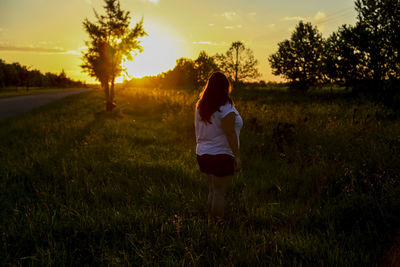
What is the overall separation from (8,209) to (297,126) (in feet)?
23.5

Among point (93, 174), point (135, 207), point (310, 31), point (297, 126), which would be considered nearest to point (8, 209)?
point (93, 174)

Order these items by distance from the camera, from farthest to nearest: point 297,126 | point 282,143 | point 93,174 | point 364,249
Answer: point 297,126 → point 282,143 → point 93,174 → point 364,249

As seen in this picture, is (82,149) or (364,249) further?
(82,149)

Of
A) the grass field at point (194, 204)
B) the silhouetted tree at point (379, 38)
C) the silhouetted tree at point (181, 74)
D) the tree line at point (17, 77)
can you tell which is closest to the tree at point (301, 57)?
the silhouetted tree at point (379, 38)

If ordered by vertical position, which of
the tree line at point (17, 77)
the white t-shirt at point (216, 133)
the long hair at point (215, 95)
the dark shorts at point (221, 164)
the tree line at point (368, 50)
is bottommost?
the dark shorts at point (221, 164)

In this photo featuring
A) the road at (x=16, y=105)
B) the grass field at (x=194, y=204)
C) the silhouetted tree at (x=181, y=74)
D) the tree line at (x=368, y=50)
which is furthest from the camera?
the silhouetted tree at (x=181, y=74)

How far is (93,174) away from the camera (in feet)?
15.6

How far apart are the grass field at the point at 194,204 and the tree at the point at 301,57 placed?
26867 mm

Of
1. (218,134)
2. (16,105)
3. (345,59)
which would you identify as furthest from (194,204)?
(16,105)

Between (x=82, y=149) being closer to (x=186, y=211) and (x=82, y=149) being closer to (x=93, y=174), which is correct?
(x=93, y=174)

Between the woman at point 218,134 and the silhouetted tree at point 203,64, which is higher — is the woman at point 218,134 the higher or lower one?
the lower one

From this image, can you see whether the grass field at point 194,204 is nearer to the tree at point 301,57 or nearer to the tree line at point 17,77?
the tree at point 301,57

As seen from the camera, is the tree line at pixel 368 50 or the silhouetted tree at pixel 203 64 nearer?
the tree line at pixel 368 50

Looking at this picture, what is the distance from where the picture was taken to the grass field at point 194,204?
8.09 ft
